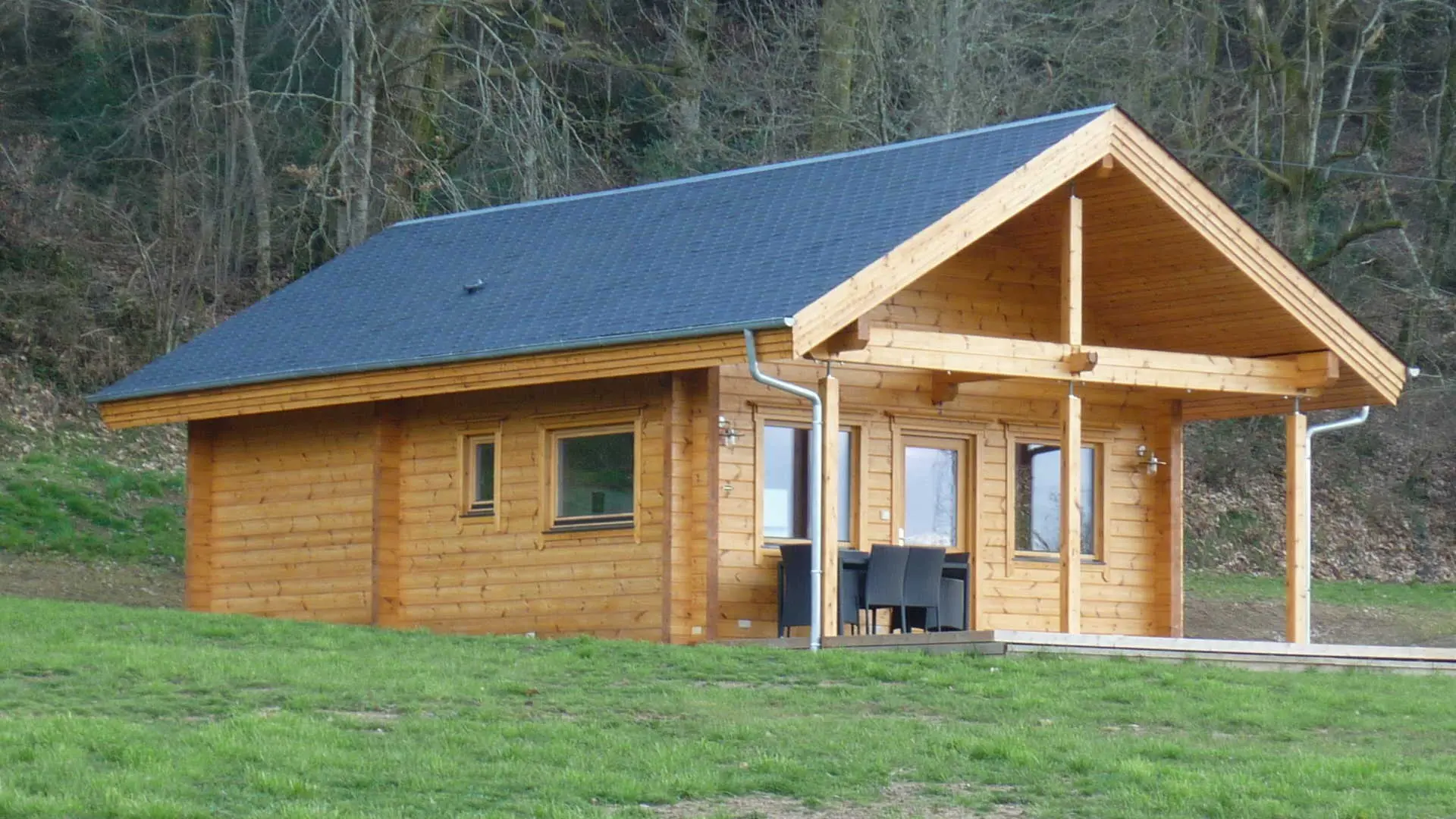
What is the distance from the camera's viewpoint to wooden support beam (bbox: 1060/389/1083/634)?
1597 cm

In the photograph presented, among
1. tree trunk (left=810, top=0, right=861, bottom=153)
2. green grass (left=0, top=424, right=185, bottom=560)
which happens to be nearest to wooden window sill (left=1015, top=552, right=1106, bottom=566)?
green grass (left=0, top=424, right=185, bottom=560)

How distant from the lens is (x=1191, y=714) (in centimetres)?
1232

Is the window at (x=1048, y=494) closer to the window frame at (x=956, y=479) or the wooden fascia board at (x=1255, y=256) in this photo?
the window frame at (x=956, y=479)

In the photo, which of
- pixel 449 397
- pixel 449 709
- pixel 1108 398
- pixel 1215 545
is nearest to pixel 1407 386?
pixel 1215 545

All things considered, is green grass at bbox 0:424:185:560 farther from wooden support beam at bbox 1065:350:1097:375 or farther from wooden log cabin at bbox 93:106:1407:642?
wooden support beam at bbox 1065:350:1097:375

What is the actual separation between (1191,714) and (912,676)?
1.83 meters

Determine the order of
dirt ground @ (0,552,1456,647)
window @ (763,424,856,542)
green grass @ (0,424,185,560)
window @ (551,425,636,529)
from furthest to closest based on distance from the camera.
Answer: green grass @ (0,424,185,560) < dirt ground @ (0,552,1456,647) < window @ (763,424,856,542) < window @ (551,425,636,529)

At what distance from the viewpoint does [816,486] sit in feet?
51.8

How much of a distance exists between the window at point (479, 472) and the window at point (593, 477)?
2.46 ft

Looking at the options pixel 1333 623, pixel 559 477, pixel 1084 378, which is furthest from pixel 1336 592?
pixel 559 477

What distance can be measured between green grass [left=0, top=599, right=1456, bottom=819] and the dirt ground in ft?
23.9

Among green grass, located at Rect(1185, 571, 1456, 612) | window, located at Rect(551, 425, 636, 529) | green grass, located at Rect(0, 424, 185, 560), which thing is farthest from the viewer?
green grass, located at Rect(1185, 571, 1456, 612)

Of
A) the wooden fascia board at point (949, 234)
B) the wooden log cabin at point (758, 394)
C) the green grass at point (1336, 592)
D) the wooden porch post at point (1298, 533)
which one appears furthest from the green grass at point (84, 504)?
the wooden porch post at point (1298, 533)

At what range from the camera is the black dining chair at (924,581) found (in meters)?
16.8
